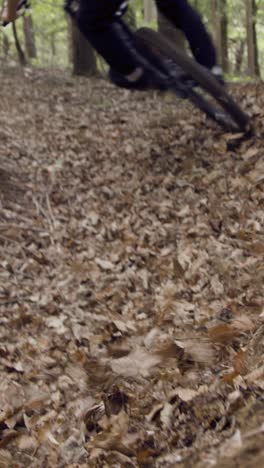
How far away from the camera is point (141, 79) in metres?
5.41

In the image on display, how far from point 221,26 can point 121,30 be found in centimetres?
905

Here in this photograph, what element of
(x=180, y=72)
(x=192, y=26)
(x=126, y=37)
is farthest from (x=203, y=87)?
(x=126, y=37)

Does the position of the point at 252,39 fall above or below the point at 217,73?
below

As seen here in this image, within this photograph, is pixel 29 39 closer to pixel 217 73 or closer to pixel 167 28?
pixel 167 28

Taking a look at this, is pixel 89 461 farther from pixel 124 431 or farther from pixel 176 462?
pixel 176 462

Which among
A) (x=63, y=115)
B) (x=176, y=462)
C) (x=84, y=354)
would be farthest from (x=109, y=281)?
(x=63, y=115)

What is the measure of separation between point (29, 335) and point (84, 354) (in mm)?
551

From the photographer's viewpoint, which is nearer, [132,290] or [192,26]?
[132,290]

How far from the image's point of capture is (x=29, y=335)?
13.6 ft

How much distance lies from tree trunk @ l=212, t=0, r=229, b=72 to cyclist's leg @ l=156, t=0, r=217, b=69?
25.1 ft

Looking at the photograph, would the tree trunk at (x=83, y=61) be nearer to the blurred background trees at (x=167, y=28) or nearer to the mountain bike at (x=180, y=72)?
the blurred background trees at (x=167, y=28)

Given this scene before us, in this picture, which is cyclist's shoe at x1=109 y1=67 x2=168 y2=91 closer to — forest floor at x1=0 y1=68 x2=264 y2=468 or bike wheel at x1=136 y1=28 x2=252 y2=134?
bike wheel at x1=136 y1=28 x2=252 y2=134

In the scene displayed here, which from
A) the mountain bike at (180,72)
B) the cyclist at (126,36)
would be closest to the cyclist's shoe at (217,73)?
the cyclist at (126,36)

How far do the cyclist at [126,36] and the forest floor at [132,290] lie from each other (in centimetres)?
116
